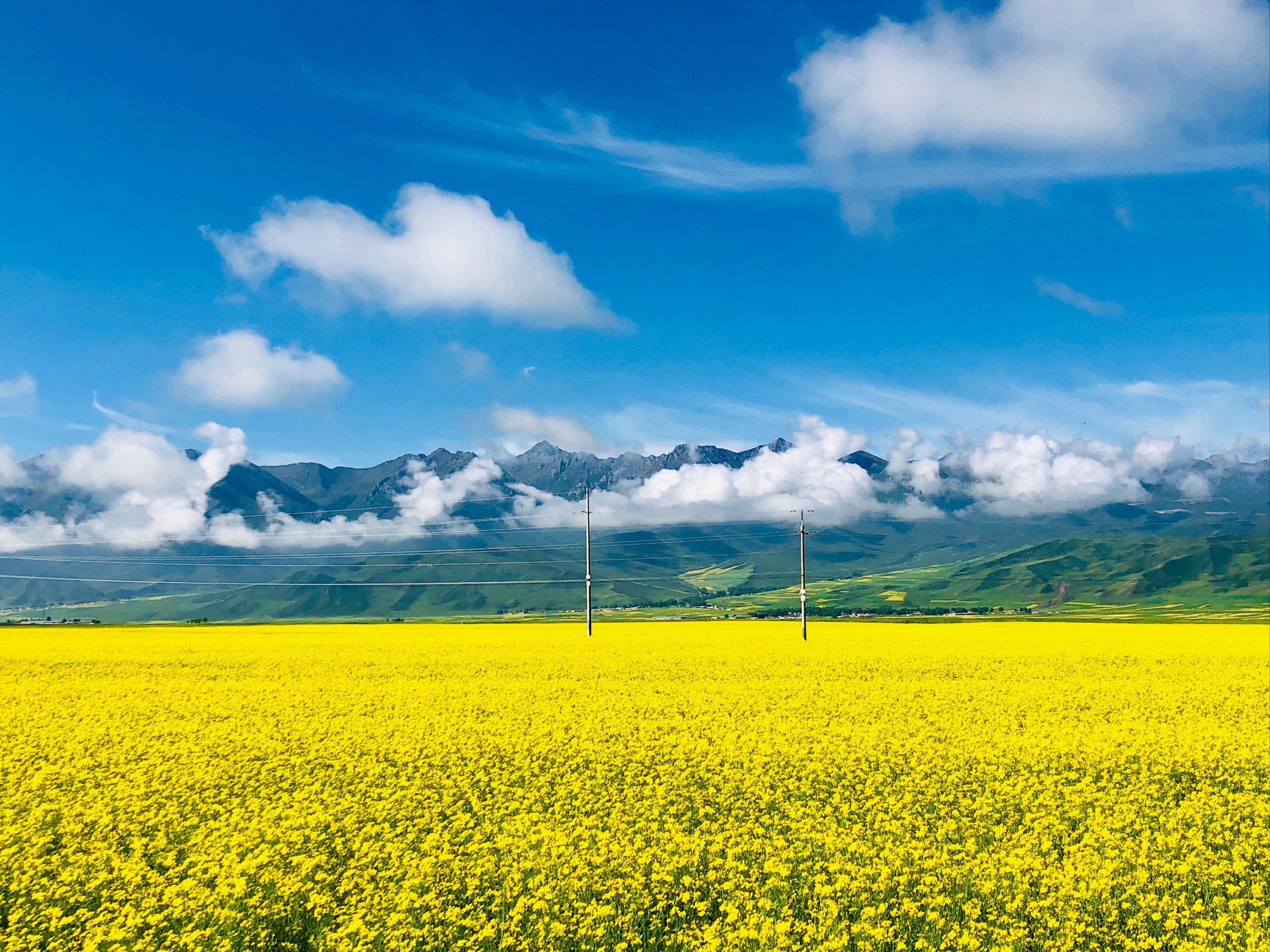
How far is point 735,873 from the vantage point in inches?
570

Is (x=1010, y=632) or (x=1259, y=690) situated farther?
(x=1010, y=632)

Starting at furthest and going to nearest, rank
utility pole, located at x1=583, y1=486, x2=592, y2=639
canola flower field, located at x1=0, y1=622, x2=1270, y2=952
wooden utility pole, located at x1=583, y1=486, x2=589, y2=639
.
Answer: wooden utility pole, located at x1=583, y1=486, x2=589, y2=639 → utility pole, located at x1=583, y1=486, x2=592, y2=639 → canola flower field, located at x1=0, y1=622, x2=1270, y2=952

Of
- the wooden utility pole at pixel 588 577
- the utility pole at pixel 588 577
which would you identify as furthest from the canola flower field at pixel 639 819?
the wooden utility pole at pixel 588 577

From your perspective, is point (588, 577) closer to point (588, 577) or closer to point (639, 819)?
point (588, 577)

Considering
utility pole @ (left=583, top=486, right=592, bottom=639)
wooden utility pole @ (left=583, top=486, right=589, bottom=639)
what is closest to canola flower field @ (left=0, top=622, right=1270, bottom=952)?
utility pole @ (left=583, top=486, right=592, bottom=639)

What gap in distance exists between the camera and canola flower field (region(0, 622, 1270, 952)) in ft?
42.5

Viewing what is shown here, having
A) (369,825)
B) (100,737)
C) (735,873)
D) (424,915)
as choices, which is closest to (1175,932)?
(735,873)

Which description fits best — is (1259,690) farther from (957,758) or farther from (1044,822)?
(1044,822)

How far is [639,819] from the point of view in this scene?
56.9 ft

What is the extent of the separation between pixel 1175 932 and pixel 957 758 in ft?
30.4

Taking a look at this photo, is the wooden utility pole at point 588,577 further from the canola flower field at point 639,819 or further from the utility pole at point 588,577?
the canola flower field at point 639,819

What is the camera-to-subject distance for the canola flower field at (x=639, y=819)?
1295cm

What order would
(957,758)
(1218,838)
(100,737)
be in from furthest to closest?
(100,737)
(957,758)
(1218,838)

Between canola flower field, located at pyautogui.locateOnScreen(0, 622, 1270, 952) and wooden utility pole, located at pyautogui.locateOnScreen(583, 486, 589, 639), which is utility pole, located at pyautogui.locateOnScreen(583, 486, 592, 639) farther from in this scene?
canola flower field, located at pyautogui.locateOnScreen(0, 622, 1270, 952)
